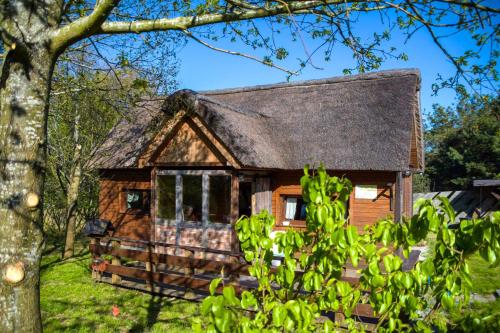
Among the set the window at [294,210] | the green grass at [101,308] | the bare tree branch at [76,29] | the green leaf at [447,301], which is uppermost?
the bare tree branch at [76,29]

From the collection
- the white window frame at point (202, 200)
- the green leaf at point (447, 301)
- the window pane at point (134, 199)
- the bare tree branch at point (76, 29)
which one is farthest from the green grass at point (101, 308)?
the window pane at point (134, 199)

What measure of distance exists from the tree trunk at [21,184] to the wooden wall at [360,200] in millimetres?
9086

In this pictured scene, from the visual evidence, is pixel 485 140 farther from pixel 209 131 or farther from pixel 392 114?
pixel 209 131

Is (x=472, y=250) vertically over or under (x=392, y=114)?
under

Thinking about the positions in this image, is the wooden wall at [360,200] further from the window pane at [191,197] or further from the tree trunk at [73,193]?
the tree trunk at [73,193]

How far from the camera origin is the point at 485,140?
105 ft

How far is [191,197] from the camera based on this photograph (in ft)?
35.8

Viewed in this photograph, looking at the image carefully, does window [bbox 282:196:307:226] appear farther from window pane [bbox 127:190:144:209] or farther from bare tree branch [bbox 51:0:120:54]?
bare tree branch [bbox 51:0:120:54]

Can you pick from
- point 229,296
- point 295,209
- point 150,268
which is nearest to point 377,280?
point 229,296

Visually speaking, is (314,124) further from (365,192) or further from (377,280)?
(377,280)

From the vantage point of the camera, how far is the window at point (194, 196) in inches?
414

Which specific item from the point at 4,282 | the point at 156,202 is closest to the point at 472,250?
the point at 4,282

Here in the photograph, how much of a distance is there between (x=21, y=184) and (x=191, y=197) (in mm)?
7939

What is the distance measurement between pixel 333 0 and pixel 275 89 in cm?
1224
